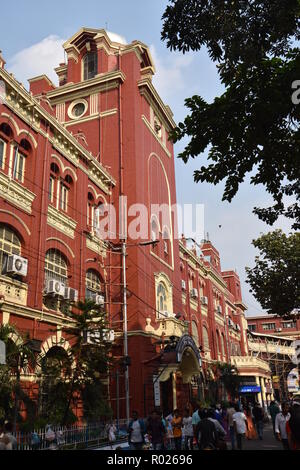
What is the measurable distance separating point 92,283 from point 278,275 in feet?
32.0

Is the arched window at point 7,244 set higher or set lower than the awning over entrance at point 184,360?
higher

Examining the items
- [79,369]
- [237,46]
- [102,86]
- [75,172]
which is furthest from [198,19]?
[102,86]

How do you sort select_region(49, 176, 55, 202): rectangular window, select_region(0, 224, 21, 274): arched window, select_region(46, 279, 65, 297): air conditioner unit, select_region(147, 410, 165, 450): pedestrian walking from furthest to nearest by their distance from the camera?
1. select_region(49, 176, 55, 202): rectangular window
2. select_region(46, 279, 65, 297): air conditioner unit
3. select_region(0, 224, 21, 274): arched window
4. select_region(147, 410, 165, 450): pedestrian walking

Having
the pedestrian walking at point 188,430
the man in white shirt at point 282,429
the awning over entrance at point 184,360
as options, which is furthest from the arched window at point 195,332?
the man in white shirt at point 282,429

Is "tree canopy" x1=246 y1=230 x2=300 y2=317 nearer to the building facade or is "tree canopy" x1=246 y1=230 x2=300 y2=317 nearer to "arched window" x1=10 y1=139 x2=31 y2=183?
"arched window" x1=10 y1=139 x2=31 y2=183

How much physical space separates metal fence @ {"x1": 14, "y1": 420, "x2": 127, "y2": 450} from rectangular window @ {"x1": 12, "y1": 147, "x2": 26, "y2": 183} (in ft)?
32.7

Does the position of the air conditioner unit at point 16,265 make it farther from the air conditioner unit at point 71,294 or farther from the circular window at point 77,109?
the circular window at point 77,109

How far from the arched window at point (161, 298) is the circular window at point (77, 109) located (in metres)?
13.1

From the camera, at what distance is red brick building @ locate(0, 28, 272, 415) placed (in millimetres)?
17969

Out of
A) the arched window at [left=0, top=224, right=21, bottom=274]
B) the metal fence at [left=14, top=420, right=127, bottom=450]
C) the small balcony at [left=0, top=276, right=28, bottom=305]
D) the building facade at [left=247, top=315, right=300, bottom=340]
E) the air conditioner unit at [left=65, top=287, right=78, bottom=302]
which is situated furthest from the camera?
the building facade at [left=247, top=315, right=300, bottom=340]

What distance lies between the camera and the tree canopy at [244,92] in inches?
313

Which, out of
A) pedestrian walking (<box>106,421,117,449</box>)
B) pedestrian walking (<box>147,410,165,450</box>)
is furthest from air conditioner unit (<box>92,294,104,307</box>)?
pedestrian walking (<box>147,410,165,450</box>)

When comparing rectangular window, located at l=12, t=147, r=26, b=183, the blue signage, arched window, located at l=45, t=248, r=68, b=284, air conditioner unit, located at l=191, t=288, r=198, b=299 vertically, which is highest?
rectangular window, located at l=12, t=147, r=26, b=183

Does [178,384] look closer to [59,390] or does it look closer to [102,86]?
[59,390]
